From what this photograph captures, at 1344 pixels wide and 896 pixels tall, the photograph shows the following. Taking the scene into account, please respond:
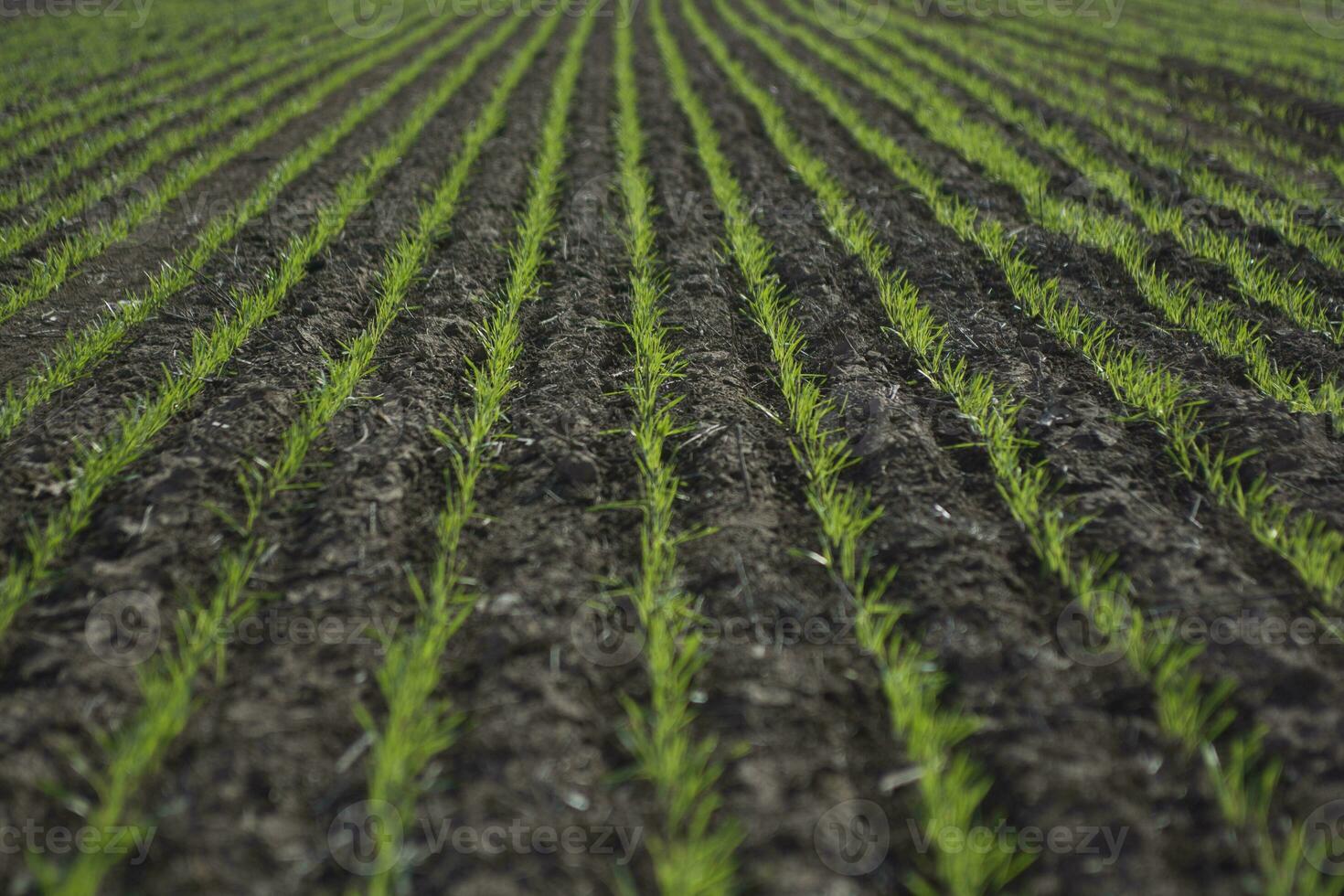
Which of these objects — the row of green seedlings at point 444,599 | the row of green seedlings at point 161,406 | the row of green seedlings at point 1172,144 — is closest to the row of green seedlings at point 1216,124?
the row of green seedlings at point 1172,144

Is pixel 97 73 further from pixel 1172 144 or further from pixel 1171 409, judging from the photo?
pixel 1171 409

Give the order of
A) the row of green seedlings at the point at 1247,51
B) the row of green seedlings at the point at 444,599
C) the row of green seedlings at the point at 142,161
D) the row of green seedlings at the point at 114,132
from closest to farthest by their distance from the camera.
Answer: the row of green seedlings at the point at 444,599 < the row of green seedlings at the point at 142,161 < the row of green seedlings at the point at 114,132 < the row of green seedlings at the point at 1247,51

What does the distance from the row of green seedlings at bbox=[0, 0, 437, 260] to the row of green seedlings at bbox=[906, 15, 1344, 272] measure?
6.75 m

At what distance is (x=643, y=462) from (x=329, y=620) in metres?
1.08

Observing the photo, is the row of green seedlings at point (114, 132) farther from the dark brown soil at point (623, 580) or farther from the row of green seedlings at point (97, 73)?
the dark brown soil at point (623, 580)

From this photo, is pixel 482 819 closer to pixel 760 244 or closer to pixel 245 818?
pixel 245 818

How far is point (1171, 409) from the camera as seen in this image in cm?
291

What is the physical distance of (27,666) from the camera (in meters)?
1.88

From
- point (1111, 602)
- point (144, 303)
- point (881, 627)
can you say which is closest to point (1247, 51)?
point (1111, 602)

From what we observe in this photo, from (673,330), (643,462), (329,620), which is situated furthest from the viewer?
(673,330)

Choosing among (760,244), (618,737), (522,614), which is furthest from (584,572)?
(760,244)

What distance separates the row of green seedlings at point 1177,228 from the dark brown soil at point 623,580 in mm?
161

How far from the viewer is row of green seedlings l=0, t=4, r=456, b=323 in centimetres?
380

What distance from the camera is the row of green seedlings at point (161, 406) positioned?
85.7 inches
